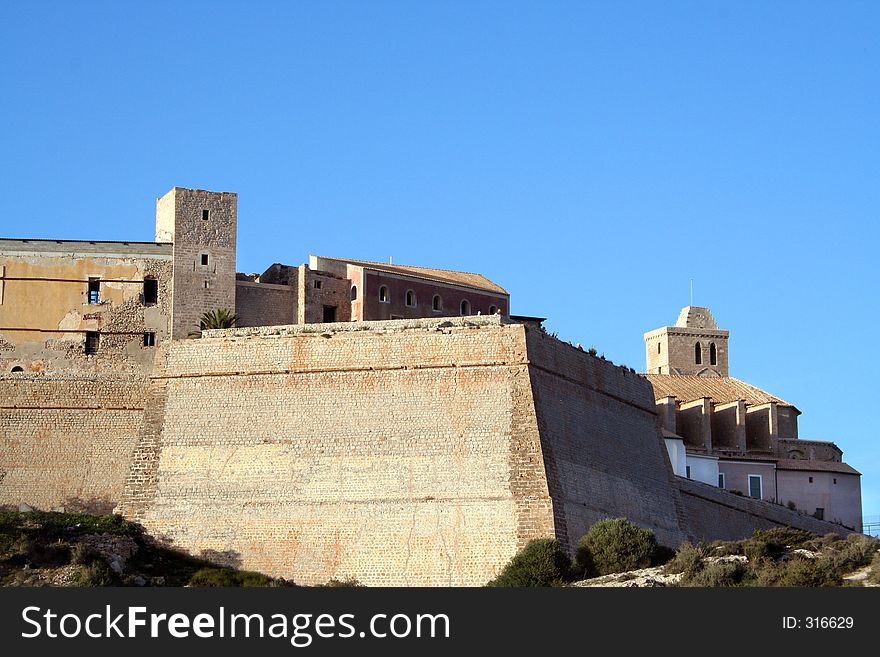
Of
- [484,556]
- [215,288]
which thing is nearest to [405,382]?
[484,556]

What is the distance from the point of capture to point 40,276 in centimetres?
4222

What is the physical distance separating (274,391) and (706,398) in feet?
53.4

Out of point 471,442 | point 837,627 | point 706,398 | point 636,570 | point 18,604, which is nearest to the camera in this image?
point 837,627

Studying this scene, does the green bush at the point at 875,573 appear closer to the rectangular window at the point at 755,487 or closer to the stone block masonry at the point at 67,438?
the stone block masonry at the point at 67,438

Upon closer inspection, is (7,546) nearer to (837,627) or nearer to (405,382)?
(405,382)

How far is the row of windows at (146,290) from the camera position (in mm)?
42500

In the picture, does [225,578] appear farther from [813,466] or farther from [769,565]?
[813,466]

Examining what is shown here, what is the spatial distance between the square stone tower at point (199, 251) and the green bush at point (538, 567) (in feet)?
38.7

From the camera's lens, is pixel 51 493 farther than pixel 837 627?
Yes

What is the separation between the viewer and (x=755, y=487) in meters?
49.4

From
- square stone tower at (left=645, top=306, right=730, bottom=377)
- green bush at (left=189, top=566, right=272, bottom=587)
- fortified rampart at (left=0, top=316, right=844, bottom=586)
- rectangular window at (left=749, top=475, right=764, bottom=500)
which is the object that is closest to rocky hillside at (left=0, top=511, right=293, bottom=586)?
green bush at (left=189, top=566, right=272, bottom=587)

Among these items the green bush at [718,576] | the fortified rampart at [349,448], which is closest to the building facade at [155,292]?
the fortified rampart at [349,448]

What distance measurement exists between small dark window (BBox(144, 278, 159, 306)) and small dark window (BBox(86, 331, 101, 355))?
1480 millimetres

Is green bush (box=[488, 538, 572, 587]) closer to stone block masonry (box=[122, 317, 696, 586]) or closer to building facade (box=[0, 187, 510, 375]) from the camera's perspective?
stone block masonry (box=[122, 317, 696, 586])
